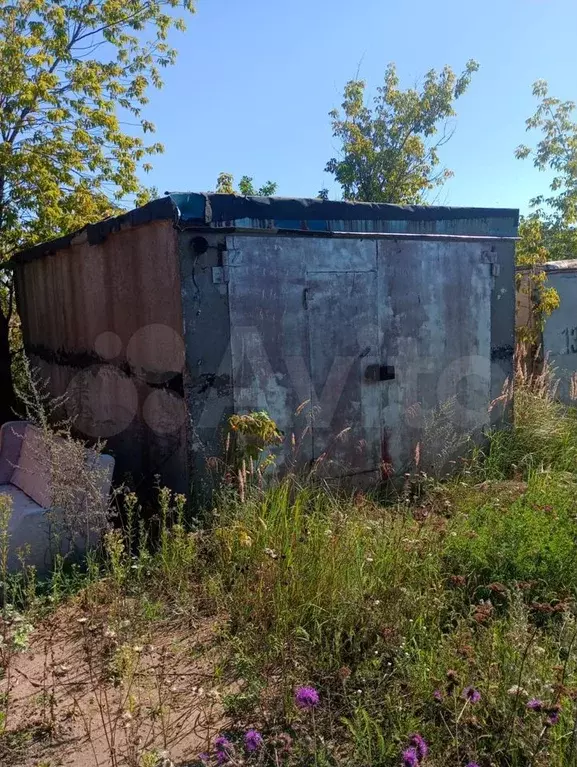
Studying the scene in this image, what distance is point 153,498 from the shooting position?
502 centimetres

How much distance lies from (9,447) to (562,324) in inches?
270

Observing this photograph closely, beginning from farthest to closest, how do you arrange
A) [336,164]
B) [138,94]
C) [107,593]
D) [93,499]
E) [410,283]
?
1. [336,164]
2. [138,94]
3. [410,283]
4. [93,499]
5. [107,593]

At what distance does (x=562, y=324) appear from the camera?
8.30m

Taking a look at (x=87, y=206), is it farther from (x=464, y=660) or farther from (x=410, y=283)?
(x=464, y=660)

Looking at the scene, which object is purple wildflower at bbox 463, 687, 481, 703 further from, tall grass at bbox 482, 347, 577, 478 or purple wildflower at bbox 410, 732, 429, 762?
tall grass at bbox 482, 347, 577, 478

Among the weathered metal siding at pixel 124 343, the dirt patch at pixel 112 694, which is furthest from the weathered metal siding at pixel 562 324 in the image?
the dirt patch at pixel 112 694

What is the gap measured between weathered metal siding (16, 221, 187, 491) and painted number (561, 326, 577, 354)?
5833 millimetres

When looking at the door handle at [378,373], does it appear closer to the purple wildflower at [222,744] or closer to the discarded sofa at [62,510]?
the discarded sofa at [62,510]

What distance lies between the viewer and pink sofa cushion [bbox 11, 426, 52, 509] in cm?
441

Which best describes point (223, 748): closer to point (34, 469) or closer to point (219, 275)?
point (219, 275)

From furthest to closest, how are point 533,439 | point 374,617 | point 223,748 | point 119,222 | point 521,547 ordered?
point 533,439, point 119,222, point 521,547, point 374,617, point 223,748

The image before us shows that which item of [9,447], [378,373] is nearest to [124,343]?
[9,447]

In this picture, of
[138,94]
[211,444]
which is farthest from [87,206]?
[211,444]

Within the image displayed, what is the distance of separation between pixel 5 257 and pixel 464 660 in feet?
26.9
